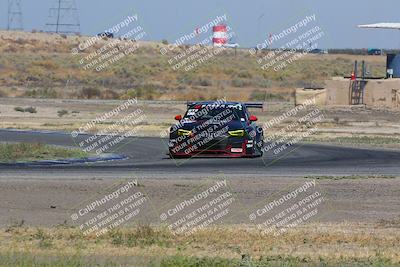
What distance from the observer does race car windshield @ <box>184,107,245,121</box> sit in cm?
2991

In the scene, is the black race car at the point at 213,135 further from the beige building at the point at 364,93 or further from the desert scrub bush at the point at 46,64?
the desert scrub bush at the point at 46,64

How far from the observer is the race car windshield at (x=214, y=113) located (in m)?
29.9

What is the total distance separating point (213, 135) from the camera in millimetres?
29172

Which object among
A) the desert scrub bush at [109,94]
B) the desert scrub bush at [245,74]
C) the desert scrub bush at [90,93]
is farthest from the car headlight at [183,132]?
the desert scrub bush at [245,74]

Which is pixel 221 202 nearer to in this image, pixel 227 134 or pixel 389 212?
pixel 389 212

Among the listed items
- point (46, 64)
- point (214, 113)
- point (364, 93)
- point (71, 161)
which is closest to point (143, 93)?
point (364, 93)

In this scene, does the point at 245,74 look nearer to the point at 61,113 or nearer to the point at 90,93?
the point at 90,93

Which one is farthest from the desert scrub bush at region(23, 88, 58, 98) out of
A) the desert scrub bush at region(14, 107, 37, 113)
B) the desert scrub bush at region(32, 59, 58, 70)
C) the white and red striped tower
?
the white and red striped tower

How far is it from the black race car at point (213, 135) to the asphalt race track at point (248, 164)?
0.88 ft

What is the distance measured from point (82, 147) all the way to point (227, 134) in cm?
668

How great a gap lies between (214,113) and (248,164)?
2429 millimetres

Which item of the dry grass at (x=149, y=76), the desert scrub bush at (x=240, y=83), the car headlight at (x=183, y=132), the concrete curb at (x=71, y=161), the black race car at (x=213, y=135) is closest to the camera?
the concrete curb at (x=71, y=161)

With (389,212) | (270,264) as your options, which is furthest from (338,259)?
(389,212)

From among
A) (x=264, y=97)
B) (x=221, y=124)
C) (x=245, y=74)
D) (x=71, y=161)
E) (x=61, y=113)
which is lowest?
(x=245, y=74)
